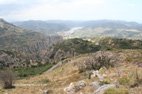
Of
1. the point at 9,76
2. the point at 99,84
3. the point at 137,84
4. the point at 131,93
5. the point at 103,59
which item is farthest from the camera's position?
the point at 9,76

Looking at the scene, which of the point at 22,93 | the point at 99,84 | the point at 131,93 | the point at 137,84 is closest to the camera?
the point at 131,93

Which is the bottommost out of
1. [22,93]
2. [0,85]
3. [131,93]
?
[0,85]

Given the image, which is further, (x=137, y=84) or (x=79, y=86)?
(x=79, y=86)

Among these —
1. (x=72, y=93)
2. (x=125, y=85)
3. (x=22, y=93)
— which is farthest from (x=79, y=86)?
(x=22, y=93)

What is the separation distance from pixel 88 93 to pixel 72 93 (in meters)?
2.66

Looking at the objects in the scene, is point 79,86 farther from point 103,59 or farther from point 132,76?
point 103,59

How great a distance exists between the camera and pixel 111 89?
23.0 meters

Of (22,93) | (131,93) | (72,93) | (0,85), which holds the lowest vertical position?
(0,85)

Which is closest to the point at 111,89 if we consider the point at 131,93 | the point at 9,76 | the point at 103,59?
the point at 131,93

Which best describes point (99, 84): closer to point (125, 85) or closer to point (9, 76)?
point (125, 85)

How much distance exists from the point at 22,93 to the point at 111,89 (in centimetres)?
2184

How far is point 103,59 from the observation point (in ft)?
190

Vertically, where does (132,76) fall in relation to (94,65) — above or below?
above

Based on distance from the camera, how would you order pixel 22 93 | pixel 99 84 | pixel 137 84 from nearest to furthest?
1. pixel 137 84
2. pixel 99 84
3. pixel 22 93
